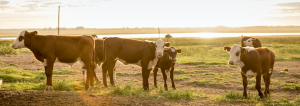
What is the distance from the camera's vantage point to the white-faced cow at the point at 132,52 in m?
9.62

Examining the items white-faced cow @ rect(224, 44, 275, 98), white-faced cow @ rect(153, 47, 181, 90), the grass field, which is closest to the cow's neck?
white-faced cow @ rect(153, 47, 181, 90)

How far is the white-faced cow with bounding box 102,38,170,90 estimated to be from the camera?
9.62 metres

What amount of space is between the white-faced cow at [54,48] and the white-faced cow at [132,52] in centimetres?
108

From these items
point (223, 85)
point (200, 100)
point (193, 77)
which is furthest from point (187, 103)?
point (193, 77)

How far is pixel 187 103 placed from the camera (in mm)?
7520

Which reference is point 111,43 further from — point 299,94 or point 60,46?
point 299,94

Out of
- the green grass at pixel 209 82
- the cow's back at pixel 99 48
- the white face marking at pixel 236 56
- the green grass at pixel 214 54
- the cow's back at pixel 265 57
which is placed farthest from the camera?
the green grass at pixel 214 54

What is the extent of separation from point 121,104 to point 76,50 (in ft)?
9.34

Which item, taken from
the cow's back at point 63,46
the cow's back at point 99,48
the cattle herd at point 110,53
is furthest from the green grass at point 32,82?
the cow's back at point 99,48

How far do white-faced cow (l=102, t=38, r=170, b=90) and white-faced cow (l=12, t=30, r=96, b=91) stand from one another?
3.54 ft

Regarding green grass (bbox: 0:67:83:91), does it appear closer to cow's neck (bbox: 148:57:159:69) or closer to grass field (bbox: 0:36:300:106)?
grass field (bbox: 0:36:300:106)

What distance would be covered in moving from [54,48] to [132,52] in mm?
2797

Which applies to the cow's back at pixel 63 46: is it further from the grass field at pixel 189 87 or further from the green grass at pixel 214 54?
the green grass at pixel 214 54

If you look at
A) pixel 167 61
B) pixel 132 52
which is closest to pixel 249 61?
pixel 167 61
